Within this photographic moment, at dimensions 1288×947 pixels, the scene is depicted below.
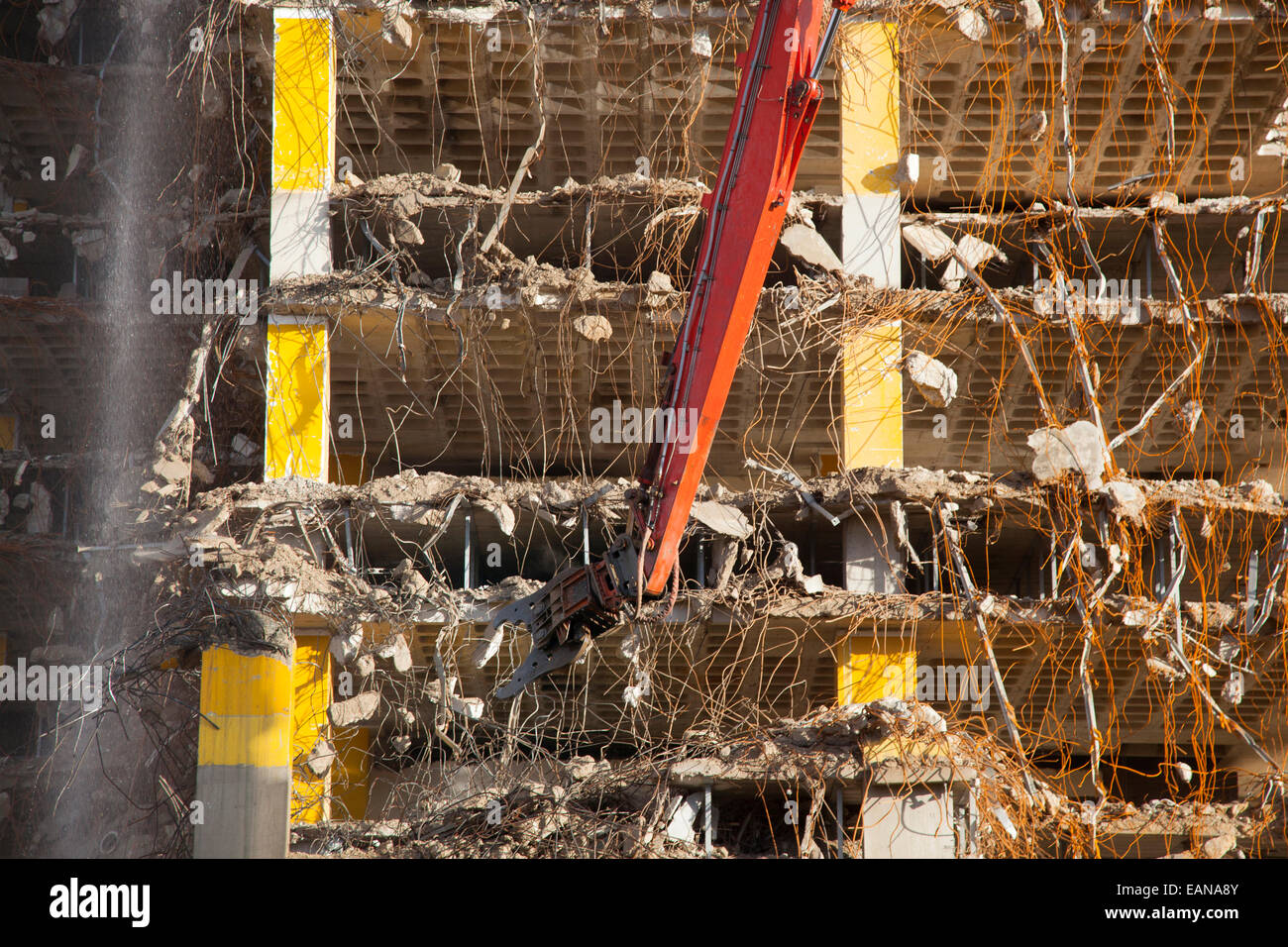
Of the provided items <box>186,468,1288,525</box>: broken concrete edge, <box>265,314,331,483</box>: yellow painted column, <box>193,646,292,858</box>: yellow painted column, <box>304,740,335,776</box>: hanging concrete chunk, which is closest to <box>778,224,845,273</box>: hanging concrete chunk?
<box>186,468,1288,525</box>: broken concrete edge

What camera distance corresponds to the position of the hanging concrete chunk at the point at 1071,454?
359 inches

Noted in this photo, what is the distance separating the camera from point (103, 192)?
38.4 feet

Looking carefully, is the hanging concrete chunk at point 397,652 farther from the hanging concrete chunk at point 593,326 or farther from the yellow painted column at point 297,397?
the hanging concrete chunk at point 593,326

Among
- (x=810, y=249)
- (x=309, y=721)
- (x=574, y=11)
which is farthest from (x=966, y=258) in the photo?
(x=309, y=721)

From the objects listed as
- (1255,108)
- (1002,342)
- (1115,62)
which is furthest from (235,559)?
(1255,108)

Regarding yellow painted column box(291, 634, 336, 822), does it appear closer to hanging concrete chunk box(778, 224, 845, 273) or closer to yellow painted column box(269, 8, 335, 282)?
yellow painted column box(269, 8, 335, 282)

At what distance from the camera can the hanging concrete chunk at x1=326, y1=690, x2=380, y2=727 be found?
30.5 ft

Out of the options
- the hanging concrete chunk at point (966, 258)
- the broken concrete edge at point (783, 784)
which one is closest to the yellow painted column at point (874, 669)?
the broken concrete edge at point (783, 784)

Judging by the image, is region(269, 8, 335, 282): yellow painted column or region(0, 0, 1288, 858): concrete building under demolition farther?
region(269, 8, 335, 282): yellow painted column

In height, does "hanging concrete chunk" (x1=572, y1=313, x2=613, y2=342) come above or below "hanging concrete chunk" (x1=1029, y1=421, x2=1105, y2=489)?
above

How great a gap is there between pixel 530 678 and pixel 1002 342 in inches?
228

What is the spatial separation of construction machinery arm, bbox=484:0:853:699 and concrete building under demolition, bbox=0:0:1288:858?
58.9 inches
